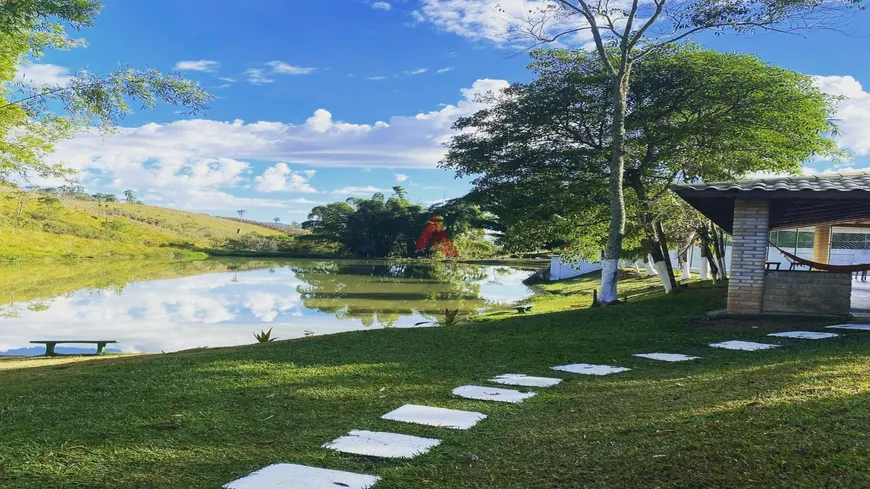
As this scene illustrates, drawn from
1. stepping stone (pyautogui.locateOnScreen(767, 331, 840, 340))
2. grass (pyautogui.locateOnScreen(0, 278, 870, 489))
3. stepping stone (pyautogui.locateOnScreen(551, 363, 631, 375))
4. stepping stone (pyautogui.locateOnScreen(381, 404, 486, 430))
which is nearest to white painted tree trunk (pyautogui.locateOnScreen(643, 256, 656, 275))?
stepping stone (pyautogui.locateOnScreen(767, 331, 840, 340))

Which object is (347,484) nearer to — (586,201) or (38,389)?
(38,389)

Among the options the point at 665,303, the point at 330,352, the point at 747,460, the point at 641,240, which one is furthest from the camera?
the point at 641,240

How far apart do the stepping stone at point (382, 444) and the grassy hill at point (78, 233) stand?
39.9m

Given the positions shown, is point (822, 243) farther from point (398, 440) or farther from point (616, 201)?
point (398, 440)

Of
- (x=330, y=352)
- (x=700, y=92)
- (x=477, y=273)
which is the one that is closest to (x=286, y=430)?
(x=330, y=352)

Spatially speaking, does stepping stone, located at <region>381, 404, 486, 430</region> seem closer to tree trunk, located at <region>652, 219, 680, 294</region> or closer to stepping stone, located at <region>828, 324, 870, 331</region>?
stepping stone, located at <region>828, 324, 870, 331</region>

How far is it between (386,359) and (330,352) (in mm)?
932

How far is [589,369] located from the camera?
550 centimetres

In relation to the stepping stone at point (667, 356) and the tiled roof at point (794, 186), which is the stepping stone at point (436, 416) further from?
the tiled roof at point (794, 186)

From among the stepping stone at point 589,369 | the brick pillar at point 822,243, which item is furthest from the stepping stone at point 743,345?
the brick pillar at point 822,243

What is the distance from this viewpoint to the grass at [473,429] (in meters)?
2.54

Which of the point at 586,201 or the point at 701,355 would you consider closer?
the point at 701,355

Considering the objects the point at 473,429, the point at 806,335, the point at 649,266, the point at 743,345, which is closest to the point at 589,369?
the point at 743,345

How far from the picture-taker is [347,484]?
254 cm
